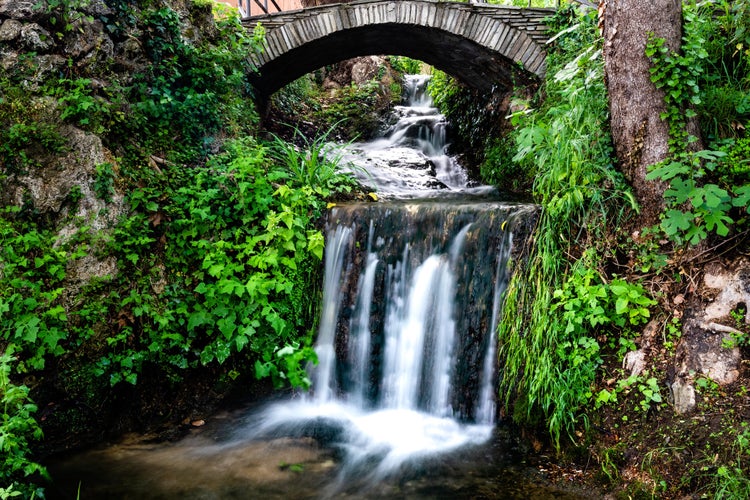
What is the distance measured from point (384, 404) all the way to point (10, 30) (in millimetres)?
4777

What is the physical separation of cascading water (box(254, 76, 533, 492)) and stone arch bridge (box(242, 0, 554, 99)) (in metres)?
3.15

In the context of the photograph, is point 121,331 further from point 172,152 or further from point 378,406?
point 378,406

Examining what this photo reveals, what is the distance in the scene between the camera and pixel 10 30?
4082 mm

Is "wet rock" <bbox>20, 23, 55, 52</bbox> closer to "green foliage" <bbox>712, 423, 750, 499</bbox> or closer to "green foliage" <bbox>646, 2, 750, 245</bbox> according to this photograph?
"green foliage" <bbox>646, 2, 750, 245</bbox>

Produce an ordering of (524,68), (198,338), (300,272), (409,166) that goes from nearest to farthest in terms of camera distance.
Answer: (198,338), (300,272), (524,68), (409,166)

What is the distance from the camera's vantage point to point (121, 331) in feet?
13.3

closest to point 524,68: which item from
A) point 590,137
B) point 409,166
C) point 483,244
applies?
point 409,166

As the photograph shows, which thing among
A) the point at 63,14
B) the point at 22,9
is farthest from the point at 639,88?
the point at 22,9

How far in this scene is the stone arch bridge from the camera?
638 centimetres

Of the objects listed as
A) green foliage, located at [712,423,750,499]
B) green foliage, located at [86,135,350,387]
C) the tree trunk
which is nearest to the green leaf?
the tree trunk

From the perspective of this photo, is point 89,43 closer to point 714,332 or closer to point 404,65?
point 714,332

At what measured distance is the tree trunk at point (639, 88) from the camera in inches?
131

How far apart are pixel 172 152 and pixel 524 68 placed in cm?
480

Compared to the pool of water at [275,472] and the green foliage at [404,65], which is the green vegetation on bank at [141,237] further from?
the green foliage at [404,65]
